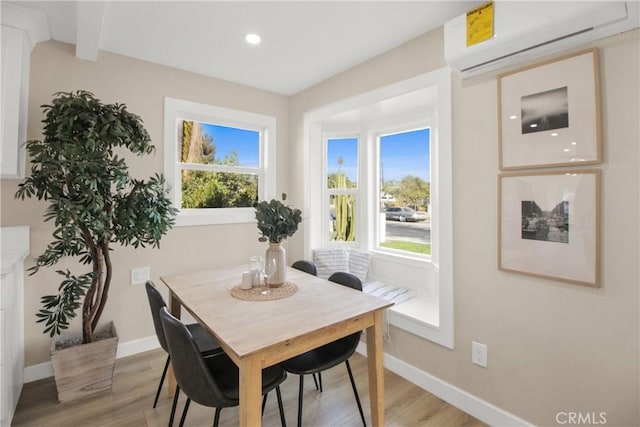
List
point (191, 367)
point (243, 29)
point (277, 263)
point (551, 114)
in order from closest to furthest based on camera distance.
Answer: point (191, 367) → point (551, 114) → point (277, 263) → point (243, 29)

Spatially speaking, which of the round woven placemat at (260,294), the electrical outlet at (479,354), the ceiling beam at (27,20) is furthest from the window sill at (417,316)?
the ceiling beam at (27,20)

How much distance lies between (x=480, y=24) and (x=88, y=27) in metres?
2.37

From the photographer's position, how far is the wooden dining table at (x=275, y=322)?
1.15m

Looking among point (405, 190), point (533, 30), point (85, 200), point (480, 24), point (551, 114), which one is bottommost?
point (85, 200)

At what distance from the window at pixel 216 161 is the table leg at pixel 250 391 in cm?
201

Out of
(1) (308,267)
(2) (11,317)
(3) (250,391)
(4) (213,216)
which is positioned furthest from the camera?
(4) (213,216)

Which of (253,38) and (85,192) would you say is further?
(253,38)

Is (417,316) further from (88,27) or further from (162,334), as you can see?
(88,27)

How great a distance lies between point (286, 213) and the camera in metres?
1.89

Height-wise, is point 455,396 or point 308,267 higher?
point 308,267

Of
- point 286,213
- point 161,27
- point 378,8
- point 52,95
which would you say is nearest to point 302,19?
point 378,8

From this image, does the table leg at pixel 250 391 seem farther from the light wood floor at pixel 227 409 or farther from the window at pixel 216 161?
the window at pixel 216 161

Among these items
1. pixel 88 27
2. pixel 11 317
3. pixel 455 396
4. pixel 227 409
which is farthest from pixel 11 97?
pixel 455 396

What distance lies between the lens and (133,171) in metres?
2.54
